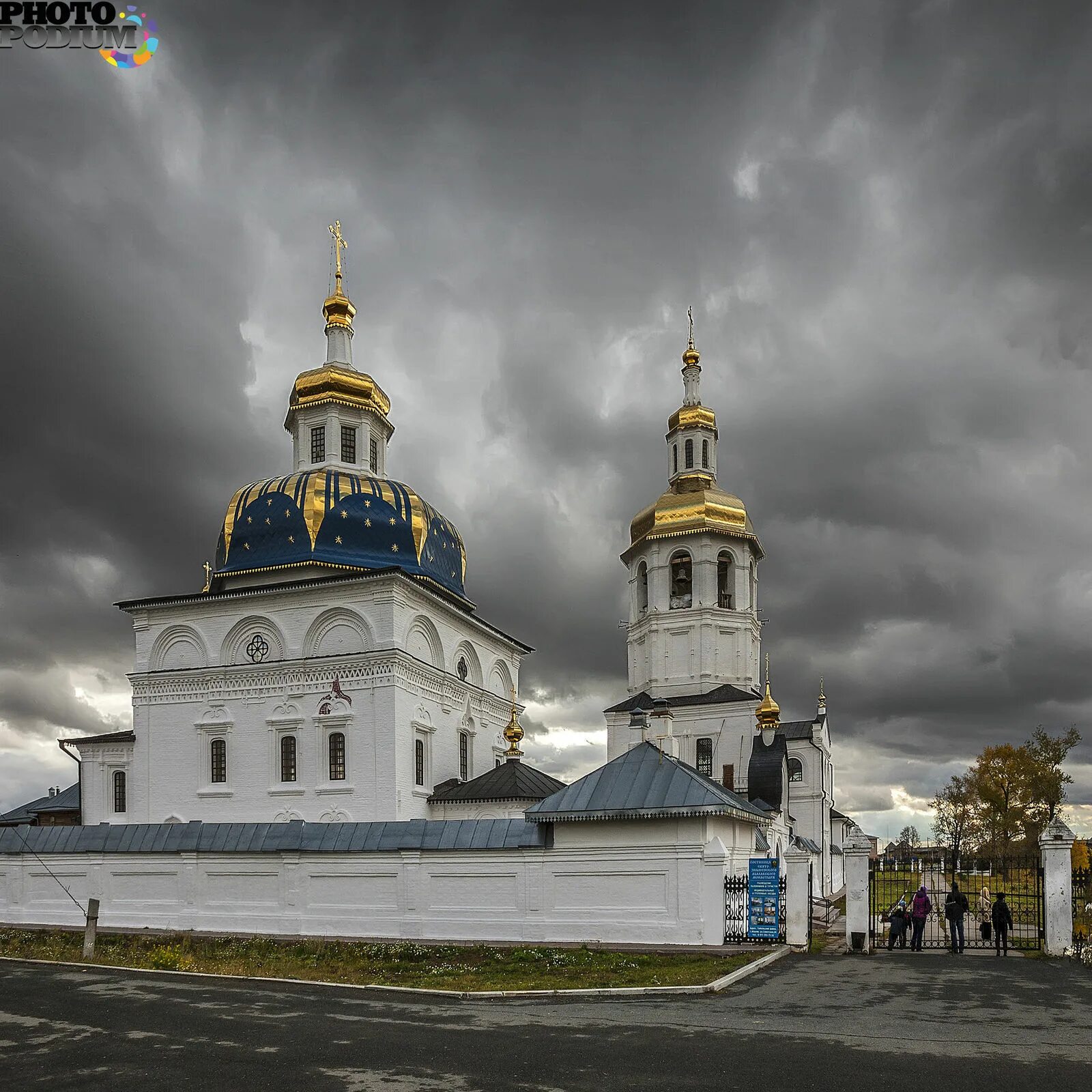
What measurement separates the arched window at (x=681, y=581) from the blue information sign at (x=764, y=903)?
18.3m

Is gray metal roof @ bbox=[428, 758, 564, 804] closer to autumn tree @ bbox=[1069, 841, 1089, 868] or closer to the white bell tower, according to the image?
the white bell tower

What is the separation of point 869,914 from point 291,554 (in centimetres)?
1653

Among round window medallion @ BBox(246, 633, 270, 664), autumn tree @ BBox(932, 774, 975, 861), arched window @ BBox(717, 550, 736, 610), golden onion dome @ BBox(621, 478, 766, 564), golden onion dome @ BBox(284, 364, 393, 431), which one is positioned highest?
golden onion dome @ BBox(284, 364, 393, 431)

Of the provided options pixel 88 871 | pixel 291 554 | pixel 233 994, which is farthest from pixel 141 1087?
pixel 291 554

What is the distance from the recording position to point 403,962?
606 inches

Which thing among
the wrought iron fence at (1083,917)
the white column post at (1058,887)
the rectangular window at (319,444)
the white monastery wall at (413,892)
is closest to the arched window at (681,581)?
the rectangular window at (319,444)

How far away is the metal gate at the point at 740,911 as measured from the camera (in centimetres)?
1600

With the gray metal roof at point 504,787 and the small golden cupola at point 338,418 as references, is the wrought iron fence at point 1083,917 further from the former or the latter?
the small golden cupola at point 338,418

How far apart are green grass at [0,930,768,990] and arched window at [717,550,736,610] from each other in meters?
19.4

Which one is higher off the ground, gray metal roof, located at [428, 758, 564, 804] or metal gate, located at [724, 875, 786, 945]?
gray metal roof, located at [428, 758, 564, 804]

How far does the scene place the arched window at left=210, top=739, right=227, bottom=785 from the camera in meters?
25.8

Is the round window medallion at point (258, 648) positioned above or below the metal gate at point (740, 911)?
above

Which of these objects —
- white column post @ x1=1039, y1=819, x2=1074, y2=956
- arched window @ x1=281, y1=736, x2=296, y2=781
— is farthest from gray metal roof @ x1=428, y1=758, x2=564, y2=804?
white column post @ x1=1039, y1=819, x2=1074, y2=956

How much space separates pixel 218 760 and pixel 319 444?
1001 cm
